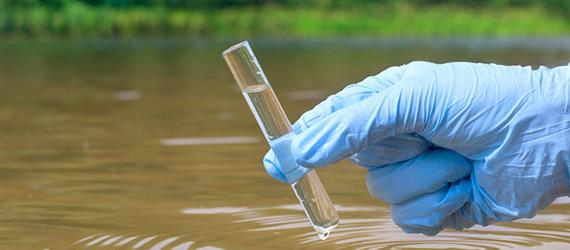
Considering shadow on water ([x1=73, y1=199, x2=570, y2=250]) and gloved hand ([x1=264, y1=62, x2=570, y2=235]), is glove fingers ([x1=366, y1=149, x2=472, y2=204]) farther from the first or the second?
shadow on water ([x1=73, y1=199, x2=570, y2=250])

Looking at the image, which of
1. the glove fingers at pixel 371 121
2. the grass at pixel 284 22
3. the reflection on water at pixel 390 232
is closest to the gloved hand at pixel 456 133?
the glove fingers at pixel 371 121

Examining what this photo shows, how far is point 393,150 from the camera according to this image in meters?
2.66

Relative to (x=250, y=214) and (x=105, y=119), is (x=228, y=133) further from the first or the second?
(x=250, y=214)

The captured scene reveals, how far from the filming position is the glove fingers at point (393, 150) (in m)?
2.64

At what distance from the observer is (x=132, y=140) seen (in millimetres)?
6375

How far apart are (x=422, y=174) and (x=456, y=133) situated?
172mm

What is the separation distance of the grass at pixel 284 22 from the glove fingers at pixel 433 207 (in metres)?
34.0

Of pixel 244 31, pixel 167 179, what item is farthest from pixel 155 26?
pixel 167 179

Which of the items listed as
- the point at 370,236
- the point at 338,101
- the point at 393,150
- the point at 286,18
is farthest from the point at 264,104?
the point at 286,18

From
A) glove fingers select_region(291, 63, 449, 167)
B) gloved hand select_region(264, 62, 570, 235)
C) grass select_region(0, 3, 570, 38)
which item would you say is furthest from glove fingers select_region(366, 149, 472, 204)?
grass select_region(0, 3, 570, 38)

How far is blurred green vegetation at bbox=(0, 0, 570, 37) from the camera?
39.1 m

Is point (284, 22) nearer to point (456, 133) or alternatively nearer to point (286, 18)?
point (286, 18)

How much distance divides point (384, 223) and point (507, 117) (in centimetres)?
123

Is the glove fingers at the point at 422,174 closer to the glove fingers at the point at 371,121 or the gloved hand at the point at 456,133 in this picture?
the gloved hand at the point at 456,133
